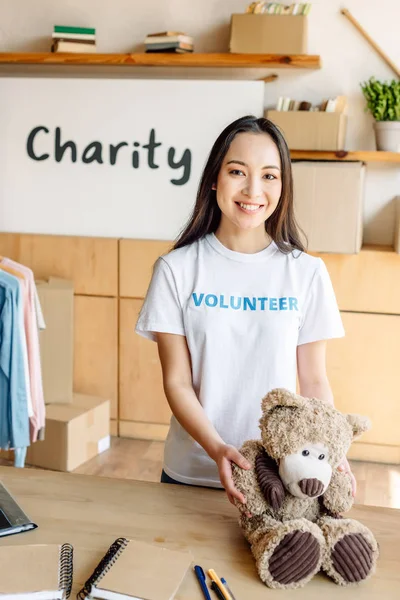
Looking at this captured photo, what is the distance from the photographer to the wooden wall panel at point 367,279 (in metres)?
3.54

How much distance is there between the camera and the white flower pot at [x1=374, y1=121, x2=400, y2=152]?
11.5ft

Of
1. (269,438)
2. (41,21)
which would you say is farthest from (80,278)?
(269,438)

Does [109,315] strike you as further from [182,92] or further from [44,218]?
[182,92]

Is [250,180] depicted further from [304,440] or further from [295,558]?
[295,558]

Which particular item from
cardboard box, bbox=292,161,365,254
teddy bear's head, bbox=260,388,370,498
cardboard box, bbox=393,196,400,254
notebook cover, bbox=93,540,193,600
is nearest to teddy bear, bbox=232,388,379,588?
teddy bear's head, bbox=260,388,370,498

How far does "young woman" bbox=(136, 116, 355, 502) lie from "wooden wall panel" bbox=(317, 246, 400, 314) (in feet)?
6.74

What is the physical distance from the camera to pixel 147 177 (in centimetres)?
382

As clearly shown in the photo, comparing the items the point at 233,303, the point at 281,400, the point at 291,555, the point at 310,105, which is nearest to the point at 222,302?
the point at 233,303

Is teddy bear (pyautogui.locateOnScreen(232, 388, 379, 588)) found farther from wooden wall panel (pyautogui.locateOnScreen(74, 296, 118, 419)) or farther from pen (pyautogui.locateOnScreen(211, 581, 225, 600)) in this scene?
wooden wall panel (pyautogui.locateOnScreen(74, 296, 118, 419))

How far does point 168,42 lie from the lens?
3641 mm

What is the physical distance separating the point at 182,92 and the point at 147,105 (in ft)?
0.63

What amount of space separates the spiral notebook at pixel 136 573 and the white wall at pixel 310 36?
2.91m

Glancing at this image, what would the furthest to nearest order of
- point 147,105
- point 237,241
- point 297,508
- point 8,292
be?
point 147,105 → point 8,292 → point 237,241 → point 297,508

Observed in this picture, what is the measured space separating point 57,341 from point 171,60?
4.96 ft
